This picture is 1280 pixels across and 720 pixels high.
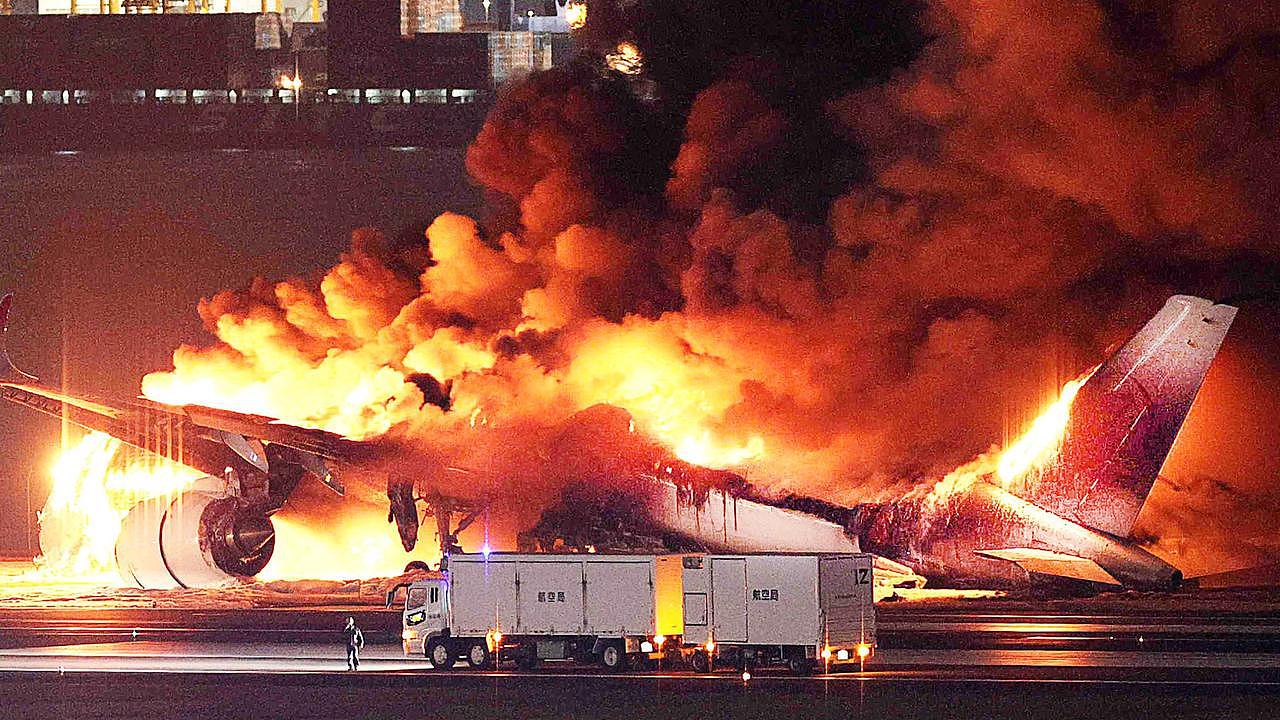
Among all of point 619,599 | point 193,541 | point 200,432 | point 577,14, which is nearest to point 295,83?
point 577,14

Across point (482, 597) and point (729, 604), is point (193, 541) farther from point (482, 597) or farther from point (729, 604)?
point (729, 604)

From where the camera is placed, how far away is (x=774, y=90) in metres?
64.4

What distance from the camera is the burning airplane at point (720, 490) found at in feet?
163

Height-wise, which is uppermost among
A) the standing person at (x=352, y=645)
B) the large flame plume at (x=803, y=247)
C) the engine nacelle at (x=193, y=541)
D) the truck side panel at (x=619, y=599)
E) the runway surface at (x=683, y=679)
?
the large flame plume at (x=803, y=247)

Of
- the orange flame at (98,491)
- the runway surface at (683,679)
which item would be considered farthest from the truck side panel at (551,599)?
the orange flame at (98,491)

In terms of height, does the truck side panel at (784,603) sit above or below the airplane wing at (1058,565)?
below

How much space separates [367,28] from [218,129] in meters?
8.70

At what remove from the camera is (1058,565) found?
49.7 metres

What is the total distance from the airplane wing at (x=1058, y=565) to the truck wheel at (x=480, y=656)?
641 inches

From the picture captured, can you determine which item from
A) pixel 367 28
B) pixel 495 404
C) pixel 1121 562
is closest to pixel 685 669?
pixel 1121 562

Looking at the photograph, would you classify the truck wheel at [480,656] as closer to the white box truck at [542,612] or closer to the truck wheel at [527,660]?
the white box truck at [542,612]

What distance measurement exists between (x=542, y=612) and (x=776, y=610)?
5043 mm

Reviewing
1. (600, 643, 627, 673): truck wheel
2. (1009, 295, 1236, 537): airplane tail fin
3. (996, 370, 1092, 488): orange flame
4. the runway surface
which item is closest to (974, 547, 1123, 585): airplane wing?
the runway surface

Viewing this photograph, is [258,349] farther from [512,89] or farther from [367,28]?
[367,28]
